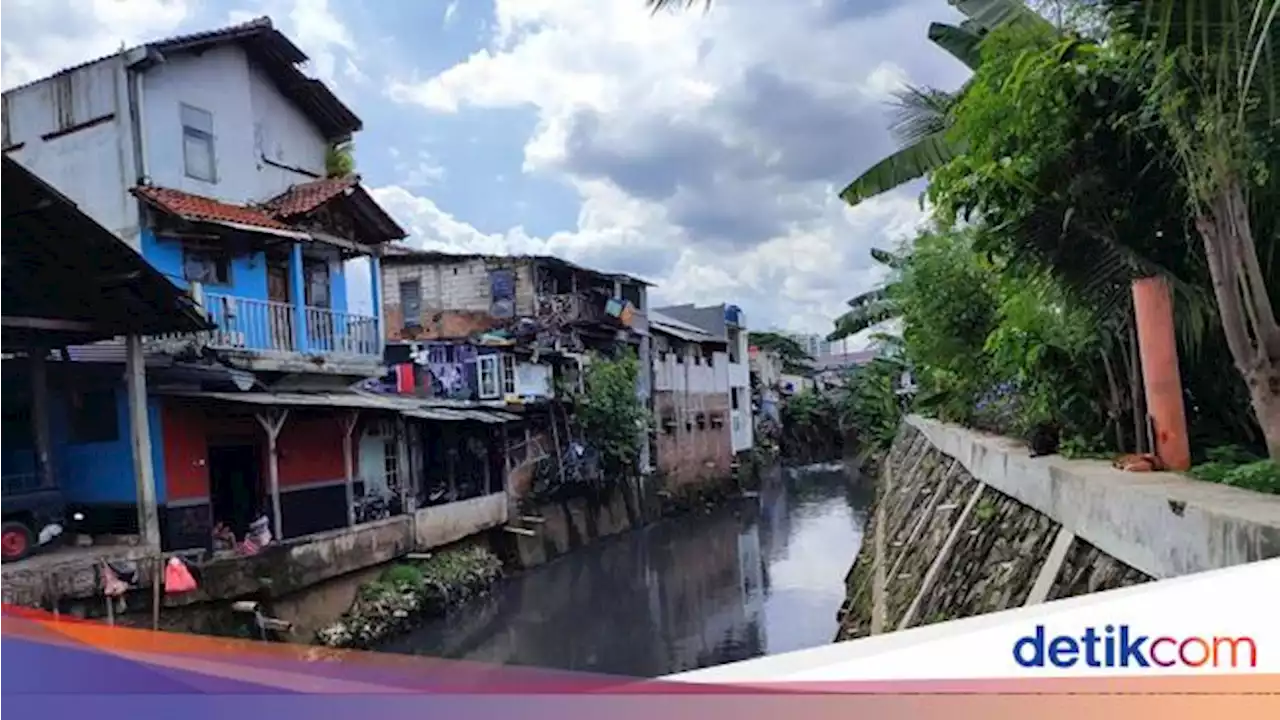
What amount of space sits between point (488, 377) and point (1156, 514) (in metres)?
14.8

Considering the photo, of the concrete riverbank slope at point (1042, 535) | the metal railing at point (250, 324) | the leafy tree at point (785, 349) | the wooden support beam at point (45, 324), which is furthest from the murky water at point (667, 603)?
the leafy tree at point (785, 349)

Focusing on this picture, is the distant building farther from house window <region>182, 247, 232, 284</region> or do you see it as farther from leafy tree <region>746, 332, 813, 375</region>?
leafy tree <region>746, 332, 813, 375</region>

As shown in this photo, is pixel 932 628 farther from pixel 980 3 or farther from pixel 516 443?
pixel 516 443

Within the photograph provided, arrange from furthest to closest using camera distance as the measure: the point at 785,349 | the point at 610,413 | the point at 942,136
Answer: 1. the point at 785,349
2. the point at 610,413
3. the point at 942,136

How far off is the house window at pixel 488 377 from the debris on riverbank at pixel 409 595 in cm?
349

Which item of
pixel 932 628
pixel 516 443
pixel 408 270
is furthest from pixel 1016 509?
pixel 408 270

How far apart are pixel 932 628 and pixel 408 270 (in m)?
20.5

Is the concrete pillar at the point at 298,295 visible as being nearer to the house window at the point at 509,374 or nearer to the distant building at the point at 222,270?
the distant building at the point at 222,270

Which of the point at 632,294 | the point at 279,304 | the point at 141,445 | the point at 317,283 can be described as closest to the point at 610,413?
the point at 632,294

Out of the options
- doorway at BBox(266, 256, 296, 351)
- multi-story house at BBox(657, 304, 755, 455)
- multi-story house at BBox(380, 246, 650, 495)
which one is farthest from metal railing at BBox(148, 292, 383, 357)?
multi-story house at BBox(657, 304, 755, 455)

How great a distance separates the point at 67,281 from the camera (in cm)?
839

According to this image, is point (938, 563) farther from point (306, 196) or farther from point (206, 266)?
point (306, 196)

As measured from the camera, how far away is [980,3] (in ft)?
19.6

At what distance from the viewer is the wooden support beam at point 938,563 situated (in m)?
5.55
